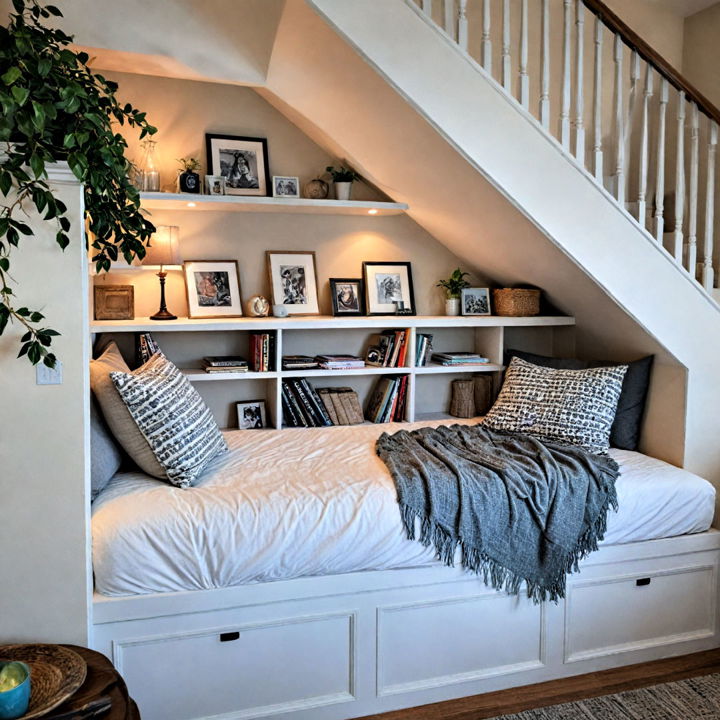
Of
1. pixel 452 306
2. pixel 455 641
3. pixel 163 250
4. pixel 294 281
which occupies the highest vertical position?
pixel 163 250

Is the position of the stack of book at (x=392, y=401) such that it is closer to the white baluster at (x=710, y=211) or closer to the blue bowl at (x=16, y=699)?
the white baluster at (x=710, y=211)

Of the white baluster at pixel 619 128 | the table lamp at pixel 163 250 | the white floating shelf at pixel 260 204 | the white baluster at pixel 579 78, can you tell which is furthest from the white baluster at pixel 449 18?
the table lamp at pixel 163 250

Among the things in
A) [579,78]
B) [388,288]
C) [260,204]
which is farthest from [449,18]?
[388,288]

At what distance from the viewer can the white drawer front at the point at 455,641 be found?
235 centimetres

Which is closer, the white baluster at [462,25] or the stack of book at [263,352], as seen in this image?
the white baluster at [462,25]

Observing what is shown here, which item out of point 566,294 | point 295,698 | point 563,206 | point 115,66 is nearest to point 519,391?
point 566,294


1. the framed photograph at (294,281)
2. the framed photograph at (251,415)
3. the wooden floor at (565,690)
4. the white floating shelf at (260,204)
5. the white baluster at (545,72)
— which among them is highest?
the white baluster at (545,72)

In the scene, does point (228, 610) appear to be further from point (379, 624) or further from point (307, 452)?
point (307, 452)

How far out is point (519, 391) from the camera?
319cm

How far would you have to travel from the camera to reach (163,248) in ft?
10.0

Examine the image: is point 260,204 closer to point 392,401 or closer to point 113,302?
point 113,302

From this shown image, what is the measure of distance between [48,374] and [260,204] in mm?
1489

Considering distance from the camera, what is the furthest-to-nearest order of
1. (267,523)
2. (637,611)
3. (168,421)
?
(637,611)
(168,421)
(267,523)

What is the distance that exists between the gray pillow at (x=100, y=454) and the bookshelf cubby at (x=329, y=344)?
64cm
